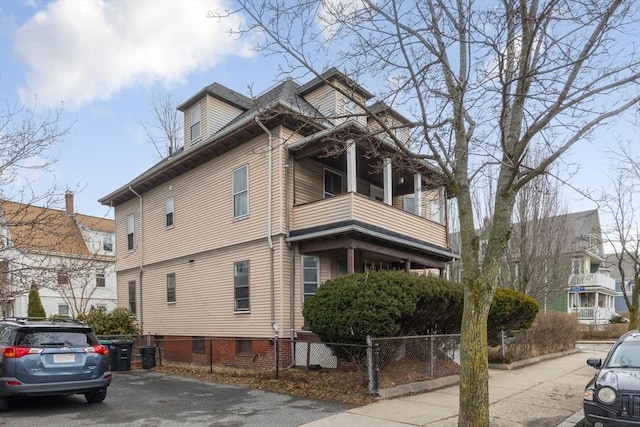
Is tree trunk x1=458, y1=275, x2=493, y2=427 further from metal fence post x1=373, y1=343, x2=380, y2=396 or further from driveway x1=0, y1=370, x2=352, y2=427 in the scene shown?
metal fence post x1=373, y1=343, x2=380, y2=396

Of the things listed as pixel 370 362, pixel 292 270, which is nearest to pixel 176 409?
pixel 370 362

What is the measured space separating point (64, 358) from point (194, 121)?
1200 cm

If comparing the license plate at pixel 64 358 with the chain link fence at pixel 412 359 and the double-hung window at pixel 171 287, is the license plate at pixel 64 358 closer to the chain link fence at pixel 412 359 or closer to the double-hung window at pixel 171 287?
the chain link fence at pixel 412 359

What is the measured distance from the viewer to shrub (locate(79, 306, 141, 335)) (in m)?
18.5

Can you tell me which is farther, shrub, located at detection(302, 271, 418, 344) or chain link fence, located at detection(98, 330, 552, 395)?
chain link fence, located at detection(98, 330, 552, 395)

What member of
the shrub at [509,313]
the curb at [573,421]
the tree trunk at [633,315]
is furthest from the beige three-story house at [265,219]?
the tree trunk at [633,315]

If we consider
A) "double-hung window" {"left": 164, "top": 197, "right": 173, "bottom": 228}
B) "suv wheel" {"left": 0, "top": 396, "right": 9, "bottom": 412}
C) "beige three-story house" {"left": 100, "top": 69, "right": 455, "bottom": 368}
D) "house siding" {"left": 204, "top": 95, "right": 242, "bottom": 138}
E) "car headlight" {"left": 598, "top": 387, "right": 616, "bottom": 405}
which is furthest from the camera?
"double-hung window" {"left": 164, "top": 197, "right": 173, "bottom": 228}

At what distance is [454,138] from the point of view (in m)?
7.96

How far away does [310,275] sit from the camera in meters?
14.6

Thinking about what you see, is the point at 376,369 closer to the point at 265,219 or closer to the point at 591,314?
the point at 265,219

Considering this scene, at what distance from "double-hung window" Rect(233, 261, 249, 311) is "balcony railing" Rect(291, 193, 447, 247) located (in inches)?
88.8

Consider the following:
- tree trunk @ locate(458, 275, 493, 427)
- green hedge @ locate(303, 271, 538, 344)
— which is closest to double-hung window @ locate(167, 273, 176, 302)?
green hedge @ locate(303, 271, 538, 344)

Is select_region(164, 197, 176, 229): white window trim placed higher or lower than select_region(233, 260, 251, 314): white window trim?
higher

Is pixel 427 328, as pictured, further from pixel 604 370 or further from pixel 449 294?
pixel 604 370
